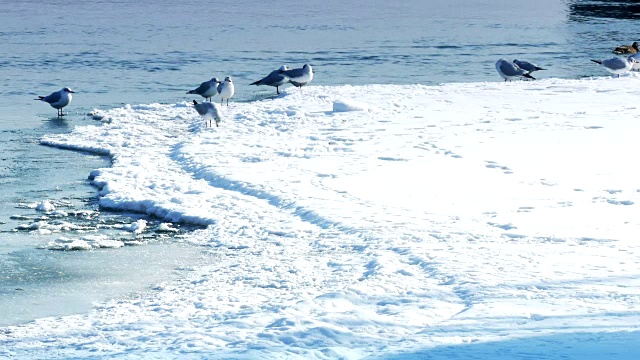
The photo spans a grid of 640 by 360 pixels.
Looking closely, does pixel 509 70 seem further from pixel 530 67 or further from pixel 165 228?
pixel 165 228

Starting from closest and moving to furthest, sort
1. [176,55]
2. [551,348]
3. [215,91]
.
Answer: [551,348], [215,91], [176,55]

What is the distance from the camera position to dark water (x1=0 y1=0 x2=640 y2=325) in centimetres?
805

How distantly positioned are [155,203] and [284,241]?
198 centimetres

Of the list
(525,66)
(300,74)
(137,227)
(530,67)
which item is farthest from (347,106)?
(137,227)

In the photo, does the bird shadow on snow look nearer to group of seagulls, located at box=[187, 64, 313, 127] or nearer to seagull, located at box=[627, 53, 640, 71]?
group of seagulls, located at box=[187, 64, 313, 127]

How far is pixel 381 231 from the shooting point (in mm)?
8422

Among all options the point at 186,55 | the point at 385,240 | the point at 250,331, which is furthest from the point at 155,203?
the point at 186,55

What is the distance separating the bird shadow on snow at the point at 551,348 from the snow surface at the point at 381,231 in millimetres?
16

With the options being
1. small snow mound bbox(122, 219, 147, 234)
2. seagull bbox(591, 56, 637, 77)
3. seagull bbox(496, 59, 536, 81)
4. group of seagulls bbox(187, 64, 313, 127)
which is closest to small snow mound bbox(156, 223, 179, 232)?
small snow mound bbox(122, 219, 147, 234)

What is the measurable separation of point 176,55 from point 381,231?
16.9 meters

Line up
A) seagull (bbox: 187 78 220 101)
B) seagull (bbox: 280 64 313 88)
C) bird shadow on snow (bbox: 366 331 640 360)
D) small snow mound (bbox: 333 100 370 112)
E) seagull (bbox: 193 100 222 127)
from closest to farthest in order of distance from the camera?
bird shadow on snow (bbox: 366 331 640 360), seagull (bbox: 193 100 222 127), small snow mound (bbox: 333 100 370 112), seagull (bbox: 187 78 220 101), seagull (bbox: 280 64 313 88)

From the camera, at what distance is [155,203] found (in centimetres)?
979

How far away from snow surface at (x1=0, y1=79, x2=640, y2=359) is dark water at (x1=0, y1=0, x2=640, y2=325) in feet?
2.09

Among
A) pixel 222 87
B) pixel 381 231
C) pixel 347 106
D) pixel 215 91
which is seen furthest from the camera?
pixel 215 91
